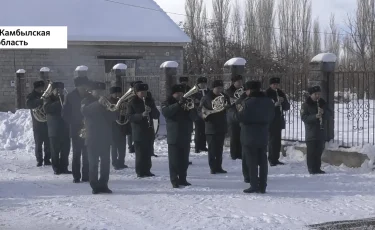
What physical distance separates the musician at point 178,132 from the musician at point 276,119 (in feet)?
8.82

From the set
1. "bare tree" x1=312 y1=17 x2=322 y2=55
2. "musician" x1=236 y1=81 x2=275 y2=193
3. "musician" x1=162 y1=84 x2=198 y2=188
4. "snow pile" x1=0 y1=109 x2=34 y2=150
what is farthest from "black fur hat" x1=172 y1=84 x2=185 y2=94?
"bare tree" x1=312 y1=17 x2=322 y2=55

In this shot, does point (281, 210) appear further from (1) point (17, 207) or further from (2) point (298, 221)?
(1) point (17, 207)

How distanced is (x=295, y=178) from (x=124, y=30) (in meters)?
17.0

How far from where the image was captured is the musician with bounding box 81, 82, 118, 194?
9930 mm

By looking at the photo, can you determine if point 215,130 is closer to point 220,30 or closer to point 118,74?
point 118,74

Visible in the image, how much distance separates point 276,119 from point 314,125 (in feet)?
4.37

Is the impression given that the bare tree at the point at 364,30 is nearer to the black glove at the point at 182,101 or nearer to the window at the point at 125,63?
the window at the point at 125,63

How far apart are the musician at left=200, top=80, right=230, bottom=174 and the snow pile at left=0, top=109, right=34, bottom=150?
688 cm

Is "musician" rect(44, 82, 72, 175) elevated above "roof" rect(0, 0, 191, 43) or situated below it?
below

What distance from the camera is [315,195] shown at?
9.66 m

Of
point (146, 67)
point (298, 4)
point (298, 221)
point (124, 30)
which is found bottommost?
point (298, 221)

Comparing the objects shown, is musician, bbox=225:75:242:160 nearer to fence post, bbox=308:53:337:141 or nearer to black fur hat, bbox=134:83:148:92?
fence post, bbox=308:53:337:141

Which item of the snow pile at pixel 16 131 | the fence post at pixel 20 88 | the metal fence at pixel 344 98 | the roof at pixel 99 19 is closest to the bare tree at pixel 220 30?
the roof at pixel 99 19

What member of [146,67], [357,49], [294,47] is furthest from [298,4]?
[146,67]
